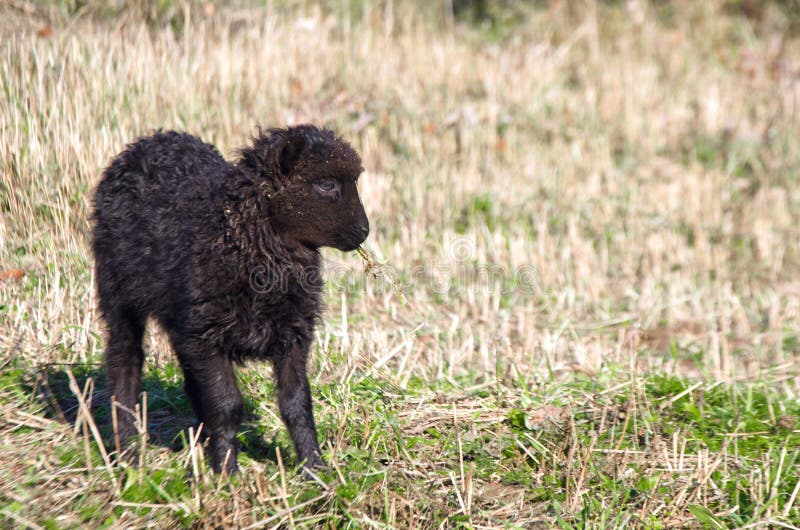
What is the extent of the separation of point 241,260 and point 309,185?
0.51m

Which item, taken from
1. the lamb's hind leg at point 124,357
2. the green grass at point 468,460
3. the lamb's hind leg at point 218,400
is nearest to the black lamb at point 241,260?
the lamb's hind leg at point 218,400

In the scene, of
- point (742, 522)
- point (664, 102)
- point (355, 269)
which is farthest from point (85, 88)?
point (664, 102)

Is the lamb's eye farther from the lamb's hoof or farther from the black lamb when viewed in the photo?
the lamb's hoof

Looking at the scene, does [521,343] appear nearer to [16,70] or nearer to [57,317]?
[57,317]

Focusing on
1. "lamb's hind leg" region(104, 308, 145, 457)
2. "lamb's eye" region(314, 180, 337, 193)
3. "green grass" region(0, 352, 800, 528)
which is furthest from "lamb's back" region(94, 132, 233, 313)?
"green grass" region(0, 352, 800, 528)

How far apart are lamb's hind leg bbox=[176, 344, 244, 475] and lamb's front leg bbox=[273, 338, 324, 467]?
0.23 meters

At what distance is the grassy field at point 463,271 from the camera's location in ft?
13.4

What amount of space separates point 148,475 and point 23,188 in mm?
3013

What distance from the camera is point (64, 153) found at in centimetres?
631

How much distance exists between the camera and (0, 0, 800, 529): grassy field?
409 cm

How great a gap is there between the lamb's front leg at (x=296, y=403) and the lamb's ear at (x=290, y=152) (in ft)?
2.93

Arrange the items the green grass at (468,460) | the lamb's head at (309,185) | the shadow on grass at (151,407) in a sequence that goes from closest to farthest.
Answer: the green grass at (468,460) < the lamb's head at (309,185) < the shadow on grass at (151,407)

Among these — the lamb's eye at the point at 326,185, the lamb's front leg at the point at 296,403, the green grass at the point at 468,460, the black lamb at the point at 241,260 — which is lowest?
the green grass at the point at 468,460

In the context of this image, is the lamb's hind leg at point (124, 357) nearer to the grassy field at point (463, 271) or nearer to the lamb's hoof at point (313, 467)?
the grassy field at point (463, 271)
